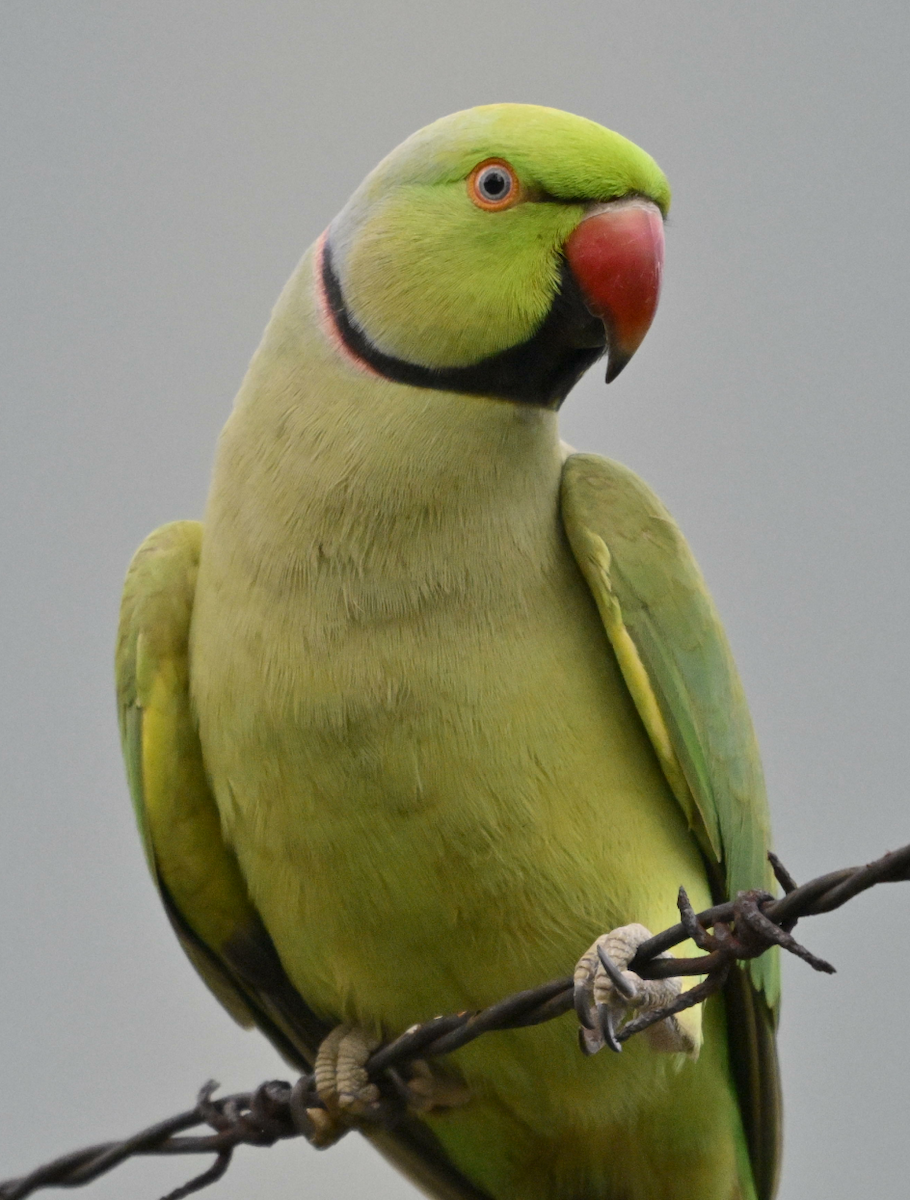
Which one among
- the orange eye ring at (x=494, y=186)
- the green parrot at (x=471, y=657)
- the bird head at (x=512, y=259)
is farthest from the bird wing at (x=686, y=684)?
the orange eye ring at (x=494, y=186)

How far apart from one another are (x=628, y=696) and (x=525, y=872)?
0.45m

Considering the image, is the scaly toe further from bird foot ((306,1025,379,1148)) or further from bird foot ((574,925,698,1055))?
bird foot ((574,925,698,1055))

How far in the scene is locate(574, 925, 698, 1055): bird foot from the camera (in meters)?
2.35

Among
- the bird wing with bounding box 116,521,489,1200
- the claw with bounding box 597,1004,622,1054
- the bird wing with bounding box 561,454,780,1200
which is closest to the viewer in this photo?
the claw with bounding box 597,1004,622,1054

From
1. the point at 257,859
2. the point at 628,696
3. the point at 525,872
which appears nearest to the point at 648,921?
the point at 525,872

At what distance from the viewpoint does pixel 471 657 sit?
289cm

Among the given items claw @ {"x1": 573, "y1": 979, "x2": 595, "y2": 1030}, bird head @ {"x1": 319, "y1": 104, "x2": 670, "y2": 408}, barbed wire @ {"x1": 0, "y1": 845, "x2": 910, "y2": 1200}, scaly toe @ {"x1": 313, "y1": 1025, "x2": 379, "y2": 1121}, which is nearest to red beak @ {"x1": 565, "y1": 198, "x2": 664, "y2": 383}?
bird head @ {"x1": 319, "y1": 104, "x2": 670, "y2": 408}

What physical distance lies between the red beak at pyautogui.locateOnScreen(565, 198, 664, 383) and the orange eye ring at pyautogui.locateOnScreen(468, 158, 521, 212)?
150mm

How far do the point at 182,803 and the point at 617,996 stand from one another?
4.19 feet

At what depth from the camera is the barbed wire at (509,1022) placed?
189 centimetres

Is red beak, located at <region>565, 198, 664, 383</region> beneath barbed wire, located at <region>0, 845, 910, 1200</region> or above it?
above

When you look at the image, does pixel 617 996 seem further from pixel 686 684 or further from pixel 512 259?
pixel 512 259

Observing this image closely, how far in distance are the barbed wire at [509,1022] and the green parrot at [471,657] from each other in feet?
0.66

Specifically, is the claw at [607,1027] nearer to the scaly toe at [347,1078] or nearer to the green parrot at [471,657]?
the green parrot at [471,657]
